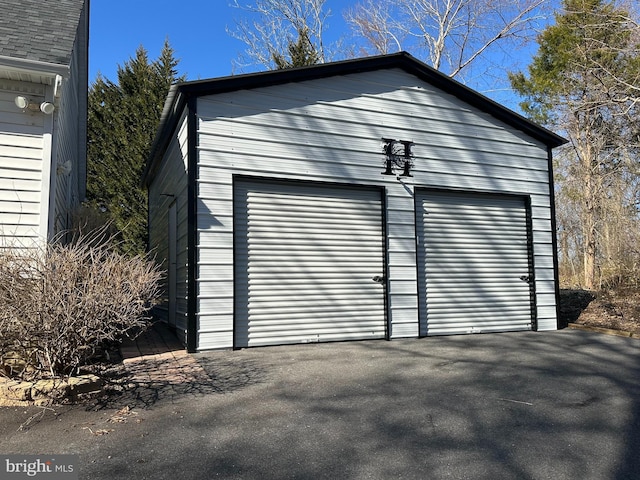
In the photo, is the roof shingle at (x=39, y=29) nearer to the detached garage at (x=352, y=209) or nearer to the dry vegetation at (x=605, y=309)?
the detached garage at (x=352, y=209)

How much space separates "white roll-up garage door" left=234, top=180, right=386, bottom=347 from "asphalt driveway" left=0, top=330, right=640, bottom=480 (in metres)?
1.17

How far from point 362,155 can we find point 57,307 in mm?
4785

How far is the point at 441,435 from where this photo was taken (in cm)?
328

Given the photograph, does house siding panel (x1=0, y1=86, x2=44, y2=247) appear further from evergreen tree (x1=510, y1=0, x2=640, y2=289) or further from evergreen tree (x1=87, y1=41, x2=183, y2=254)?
evergreen tree (x1=510, y1=0, x2=640, y2=289)

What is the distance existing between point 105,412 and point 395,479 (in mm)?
2388

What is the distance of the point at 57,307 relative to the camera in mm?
3910

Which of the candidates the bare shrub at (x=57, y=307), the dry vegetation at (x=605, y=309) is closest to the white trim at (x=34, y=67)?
the bare shrub at (x=57, y=307)

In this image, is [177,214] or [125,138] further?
[125,138]

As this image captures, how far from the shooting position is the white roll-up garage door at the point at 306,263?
6.49m

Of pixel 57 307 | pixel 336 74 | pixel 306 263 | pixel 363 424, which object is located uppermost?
pixel 336 74

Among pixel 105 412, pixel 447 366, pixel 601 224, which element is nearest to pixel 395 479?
pixel 105 412

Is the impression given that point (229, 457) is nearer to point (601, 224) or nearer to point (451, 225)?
point (451, 225)

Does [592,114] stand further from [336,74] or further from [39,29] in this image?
[39,29]

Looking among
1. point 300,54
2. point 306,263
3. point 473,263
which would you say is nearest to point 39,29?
point 306,263
